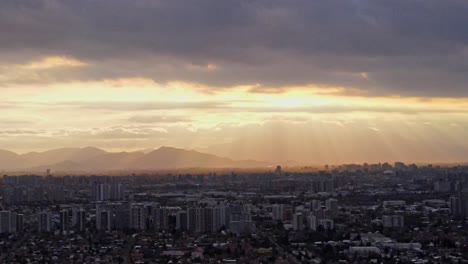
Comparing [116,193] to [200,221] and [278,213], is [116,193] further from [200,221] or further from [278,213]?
[200,221]

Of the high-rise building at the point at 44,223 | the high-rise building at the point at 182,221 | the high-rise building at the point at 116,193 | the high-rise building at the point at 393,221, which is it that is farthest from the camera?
the high-rise building at the point at 116,193

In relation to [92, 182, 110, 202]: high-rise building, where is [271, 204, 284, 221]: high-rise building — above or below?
below

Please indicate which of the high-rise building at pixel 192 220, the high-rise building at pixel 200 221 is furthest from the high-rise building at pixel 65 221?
the high-rise building at pixel 200 221

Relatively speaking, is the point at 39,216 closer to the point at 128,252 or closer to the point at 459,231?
the point at 128,252

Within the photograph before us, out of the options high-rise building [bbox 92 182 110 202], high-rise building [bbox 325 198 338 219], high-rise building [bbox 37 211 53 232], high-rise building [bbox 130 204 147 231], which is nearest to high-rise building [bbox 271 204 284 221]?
high-rise building [bbox 325 198 338 219]

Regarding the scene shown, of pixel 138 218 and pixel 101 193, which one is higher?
pixel 101 193

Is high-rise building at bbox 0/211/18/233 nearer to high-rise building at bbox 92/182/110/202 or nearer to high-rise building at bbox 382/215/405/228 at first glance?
high-rise building at bbox 92/182/110/202

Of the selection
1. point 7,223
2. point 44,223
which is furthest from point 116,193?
point 7,223

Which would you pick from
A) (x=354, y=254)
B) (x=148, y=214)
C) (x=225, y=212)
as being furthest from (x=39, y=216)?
(x=354, y=254)

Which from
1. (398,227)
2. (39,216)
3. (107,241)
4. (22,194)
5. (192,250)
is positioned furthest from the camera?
(22,194)

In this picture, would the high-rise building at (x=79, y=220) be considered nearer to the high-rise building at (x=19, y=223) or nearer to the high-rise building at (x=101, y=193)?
the high-rise building at (x=19, y=223)

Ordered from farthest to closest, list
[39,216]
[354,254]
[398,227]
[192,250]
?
[39,216] < [398,227] < [192,250] < [354,254]
